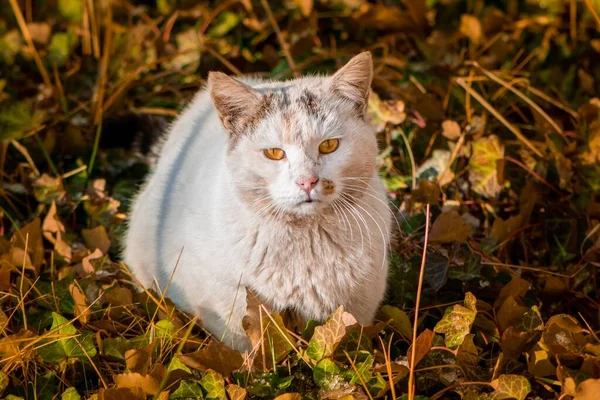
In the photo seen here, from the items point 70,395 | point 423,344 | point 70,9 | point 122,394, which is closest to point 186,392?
point 122,394

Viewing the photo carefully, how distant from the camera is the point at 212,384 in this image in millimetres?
1796

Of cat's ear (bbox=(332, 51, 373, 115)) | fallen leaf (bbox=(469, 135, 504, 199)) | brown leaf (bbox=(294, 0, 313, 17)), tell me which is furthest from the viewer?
brown leaf (bbox=(294, 0, 313, 17))

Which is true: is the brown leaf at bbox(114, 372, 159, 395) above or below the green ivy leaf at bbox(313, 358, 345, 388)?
above

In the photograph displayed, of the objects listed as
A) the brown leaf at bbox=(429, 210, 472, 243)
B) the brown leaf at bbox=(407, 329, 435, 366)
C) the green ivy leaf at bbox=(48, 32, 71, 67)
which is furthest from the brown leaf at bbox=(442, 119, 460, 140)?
the green ivy leaf at bbox=(48, 32, 71, 67)

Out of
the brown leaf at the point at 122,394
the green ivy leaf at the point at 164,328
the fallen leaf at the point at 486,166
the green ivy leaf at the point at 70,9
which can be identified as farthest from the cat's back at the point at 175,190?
the green ivy leaf at the point at 70,9

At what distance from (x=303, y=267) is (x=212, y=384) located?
1.37ft

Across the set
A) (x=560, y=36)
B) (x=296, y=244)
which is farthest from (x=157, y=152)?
(x=560, y=36)

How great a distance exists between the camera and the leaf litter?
190 centimetres

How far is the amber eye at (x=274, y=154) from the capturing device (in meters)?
1.96

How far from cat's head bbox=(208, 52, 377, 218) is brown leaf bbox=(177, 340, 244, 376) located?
15.8 inches

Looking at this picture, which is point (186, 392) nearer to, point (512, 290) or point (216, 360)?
point (216, 360)

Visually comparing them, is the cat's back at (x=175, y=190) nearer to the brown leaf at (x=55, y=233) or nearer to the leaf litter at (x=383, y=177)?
the leaf litter at (x=383, y=177)

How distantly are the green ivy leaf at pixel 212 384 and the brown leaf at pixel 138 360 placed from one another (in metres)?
0.14

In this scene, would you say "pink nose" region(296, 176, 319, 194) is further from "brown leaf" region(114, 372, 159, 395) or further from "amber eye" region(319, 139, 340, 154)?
"brown leaf" region(114, 372, 159, 395)
